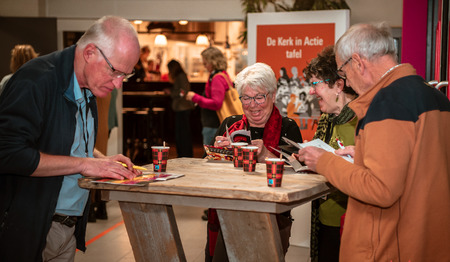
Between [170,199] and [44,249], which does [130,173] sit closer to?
[170,199]

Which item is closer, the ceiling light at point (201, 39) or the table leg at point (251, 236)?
the table leg at point (251, 236)

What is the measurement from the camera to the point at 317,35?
5.37m

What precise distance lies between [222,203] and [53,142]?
2.37 ft

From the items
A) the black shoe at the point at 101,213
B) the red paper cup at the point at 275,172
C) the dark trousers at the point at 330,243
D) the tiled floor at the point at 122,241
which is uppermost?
the red paper cup at the point at 275,172

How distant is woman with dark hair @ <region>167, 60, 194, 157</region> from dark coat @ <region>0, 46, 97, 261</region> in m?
5.65

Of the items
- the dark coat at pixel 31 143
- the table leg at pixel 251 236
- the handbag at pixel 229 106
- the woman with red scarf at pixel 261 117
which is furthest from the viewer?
the handbag at pixel 229 106

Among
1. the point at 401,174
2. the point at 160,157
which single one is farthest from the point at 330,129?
the point at 401,174

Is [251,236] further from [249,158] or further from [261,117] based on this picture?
→ [261,117]

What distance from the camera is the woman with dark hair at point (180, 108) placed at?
7.75 metres

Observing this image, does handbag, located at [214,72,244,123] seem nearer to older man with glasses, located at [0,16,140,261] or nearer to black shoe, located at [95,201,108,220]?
black shoe, located at [95,201,108,220]

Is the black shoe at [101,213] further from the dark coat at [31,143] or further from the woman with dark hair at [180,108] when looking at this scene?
the dark coat at [31,143]

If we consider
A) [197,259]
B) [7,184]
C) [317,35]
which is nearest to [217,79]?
[317,35]

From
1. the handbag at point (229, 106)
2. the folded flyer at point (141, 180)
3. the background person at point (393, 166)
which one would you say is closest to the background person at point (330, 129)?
the background person at point (393, 166)

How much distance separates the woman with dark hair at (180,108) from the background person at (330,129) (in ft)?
16.6
